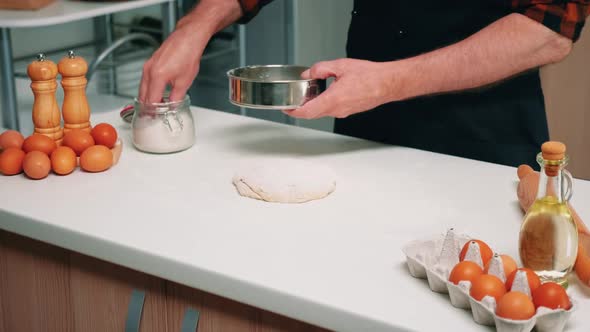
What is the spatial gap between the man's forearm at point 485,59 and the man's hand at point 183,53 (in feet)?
1.38

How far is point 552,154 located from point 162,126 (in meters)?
0.76

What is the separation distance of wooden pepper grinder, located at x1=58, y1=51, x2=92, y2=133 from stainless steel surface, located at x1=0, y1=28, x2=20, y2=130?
140 cm

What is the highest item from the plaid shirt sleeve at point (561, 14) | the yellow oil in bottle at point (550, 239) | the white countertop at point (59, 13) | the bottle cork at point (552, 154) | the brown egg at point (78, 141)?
the plaid shirt sleeve at point (561, 14)

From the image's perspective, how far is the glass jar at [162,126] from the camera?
1447 mm

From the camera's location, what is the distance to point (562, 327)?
86cm

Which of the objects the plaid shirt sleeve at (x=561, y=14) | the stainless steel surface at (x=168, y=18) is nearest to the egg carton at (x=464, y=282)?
the plaid shirt sleeve at (x=561, y=14)

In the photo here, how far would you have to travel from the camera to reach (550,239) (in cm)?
94

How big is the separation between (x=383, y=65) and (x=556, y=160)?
53 cm

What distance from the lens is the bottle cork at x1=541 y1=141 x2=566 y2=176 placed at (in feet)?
3.01

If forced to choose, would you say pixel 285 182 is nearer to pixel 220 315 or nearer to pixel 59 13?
pixel 220 315

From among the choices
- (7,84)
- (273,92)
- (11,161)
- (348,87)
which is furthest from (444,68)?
(7,84)

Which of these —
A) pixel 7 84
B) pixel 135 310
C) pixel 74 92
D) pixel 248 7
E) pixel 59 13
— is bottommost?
pixel 7 84

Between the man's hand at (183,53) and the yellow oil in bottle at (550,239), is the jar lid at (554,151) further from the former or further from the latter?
the man's hand at (183,53)

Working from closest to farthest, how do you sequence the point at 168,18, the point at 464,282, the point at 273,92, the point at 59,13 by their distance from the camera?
the point at 464,282 → the point at 273,92 → the point at 59,13 → the point at 168,18
